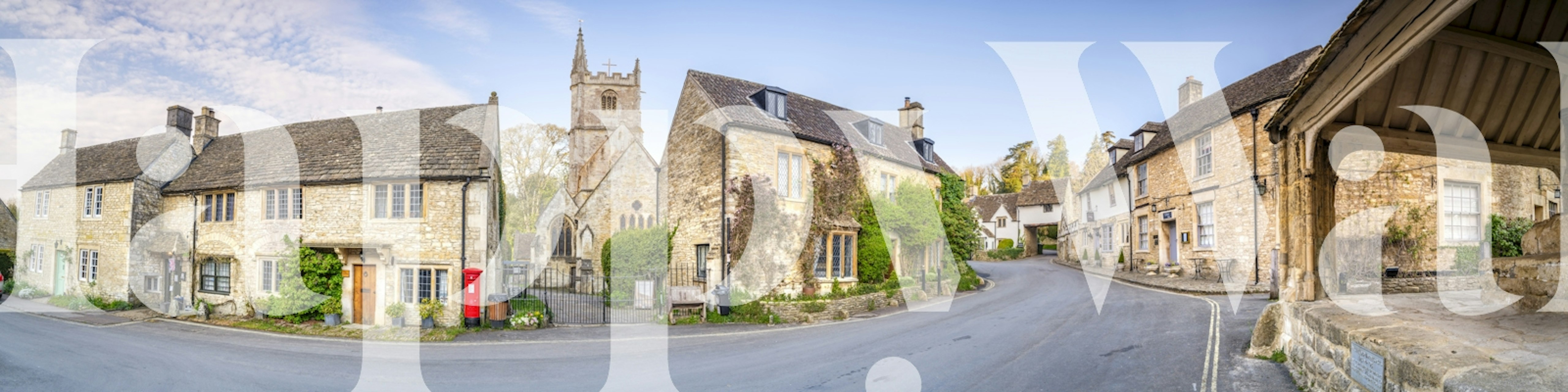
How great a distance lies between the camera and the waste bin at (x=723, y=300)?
17016mm

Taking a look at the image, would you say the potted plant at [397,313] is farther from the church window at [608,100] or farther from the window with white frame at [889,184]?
the church window at [608,100]

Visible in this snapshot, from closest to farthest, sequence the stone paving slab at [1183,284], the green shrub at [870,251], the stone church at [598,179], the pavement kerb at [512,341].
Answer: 1. the pavement kerb at [512,341]
2. the stone paving slab at [1183,284]
3. the green shrub at [870,251]
4. the stone church at [598,179]

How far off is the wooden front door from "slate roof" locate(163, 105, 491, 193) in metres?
2.34

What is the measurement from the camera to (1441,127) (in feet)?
24.9

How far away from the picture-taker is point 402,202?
57.5 ft

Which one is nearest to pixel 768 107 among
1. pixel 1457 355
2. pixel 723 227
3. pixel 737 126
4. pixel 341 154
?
pixel 737 126

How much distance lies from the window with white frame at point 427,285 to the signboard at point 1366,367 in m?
17.3

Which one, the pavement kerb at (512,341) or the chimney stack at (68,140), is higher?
the chimney stack at (68,140)

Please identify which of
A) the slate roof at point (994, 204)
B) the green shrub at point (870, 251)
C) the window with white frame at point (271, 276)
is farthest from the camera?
the slate roof at point (994, 204)

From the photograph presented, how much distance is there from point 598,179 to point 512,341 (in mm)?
19777

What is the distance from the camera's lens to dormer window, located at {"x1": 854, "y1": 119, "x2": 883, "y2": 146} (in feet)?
79.2

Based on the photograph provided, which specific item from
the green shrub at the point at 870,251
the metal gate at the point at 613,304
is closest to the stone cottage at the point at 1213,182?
the green shrub at the point at 870,251

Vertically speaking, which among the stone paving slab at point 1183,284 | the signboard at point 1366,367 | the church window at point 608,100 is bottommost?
the stone paving slab at point 1183,284

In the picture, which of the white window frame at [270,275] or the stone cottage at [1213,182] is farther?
the stone cottage at [1213,182]
